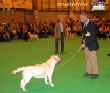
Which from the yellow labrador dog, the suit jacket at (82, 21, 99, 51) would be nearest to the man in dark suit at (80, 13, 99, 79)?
the suit jacket at (82, 21, 99, 51)

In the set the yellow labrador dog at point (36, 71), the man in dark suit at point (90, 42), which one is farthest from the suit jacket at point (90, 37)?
the yellow labrador dog at point (36, 71)

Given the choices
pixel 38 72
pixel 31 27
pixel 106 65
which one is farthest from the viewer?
pixel 31 27

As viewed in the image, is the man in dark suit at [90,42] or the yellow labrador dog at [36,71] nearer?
the yellow labrador dog at [36,71]

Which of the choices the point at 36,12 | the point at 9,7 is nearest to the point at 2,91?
the point at 9,7

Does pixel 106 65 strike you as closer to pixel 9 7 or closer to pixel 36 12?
pixel 9 7

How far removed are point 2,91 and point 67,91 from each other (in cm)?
168

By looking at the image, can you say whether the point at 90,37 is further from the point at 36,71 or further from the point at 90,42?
the point at 36,71

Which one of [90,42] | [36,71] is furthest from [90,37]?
[36,71]

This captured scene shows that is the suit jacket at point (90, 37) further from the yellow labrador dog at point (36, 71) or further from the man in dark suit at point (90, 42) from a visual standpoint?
the yellow labrador dog at point (36, 71)

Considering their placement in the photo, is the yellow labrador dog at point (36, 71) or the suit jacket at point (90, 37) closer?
the yellow labrador dog at point (36, 71)

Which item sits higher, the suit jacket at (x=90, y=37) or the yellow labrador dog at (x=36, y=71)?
the suit jacket at (x=90, y=37)

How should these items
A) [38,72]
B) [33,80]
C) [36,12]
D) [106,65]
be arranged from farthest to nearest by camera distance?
[36,12] → [106,65] → [33,80] → [38,72]

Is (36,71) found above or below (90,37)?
below

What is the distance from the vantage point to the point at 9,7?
36.3m
